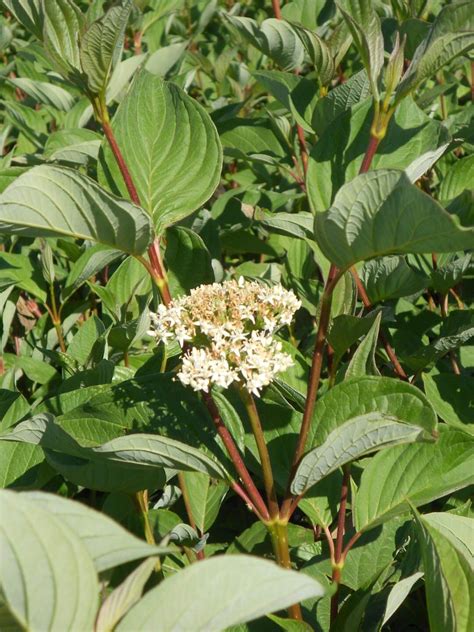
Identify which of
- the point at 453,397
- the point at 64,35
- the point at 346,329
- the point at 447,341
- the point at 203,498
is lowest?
the point at 203,498

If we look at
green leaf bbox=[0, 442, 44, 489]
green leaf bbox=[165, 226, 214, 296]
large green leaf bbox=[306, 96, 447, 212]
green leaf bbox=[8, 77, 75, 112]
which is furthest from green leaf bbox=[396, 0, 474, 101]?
green leaf bbox=[8, 77, 75, 112]

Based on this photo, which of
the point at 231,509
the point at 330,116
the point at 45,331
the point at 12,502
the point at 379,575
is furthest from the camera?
the point at 45,331

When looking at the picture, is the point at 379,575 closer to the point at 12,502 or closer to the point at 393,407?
the point at 393,407

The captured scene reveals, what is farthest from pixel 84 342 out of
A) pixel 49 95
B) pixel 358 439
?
pixel 49 95

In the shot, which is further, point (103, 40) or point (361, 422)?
point (103, 40)

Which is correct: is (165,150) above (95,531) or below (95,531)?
above

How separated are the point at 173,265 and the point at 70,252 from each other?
31.5 inches

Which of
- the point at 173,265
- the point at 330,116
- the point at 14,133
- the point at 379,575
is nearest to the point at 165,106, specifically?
the point at 173,265

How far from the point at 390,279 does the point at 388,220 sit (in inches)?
22.1

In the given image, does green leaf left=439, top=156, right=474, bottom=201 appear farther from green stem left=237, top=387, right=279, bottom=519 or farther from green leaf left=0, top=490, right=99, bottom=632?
green leaf left=0, top=490, right=99, bottom=632

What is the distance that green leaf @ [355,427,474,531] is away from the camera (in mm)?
1109

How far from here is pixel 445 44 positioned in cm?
98

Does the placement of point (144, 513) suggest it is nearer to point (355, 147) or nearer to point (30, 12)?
point (355, 147)

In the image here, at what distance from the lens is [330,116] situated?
1.54 m
